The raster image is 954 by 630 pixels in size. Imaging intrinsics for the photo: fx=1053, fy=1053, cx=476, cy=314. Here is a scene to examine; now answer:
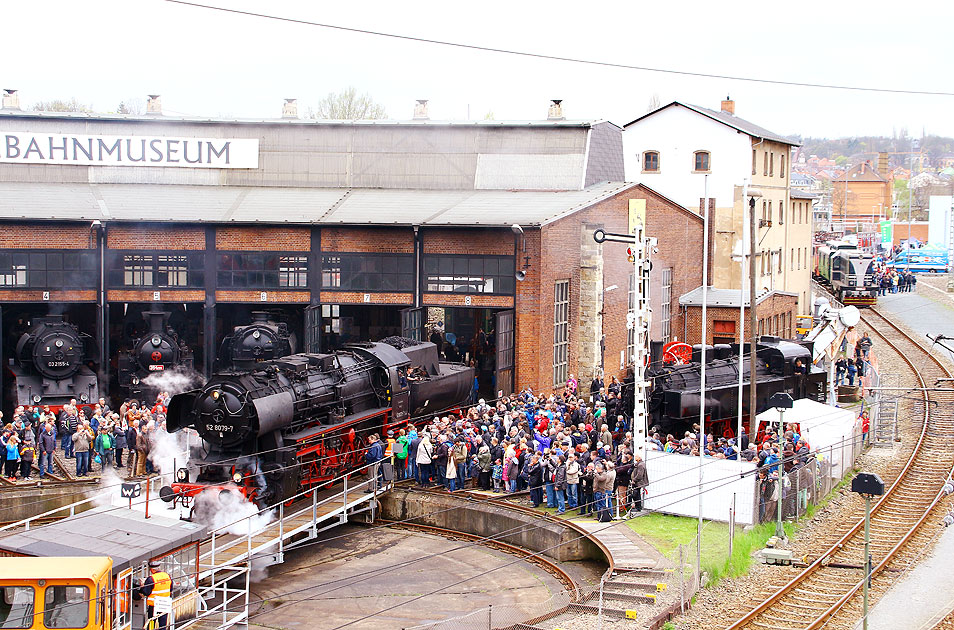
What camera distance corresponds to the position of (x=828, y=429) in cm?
2505

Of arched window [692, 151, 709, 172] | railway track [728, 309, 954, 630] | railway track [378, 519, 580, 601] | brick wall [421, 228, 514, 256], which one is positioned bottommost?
railway track [378, 519, 580, 601]

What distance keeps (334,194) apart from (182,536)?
21.5 m

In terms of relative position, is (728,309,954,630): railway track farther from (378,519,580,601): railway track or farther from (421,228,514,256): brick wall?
(421,228,514,256): brick wall

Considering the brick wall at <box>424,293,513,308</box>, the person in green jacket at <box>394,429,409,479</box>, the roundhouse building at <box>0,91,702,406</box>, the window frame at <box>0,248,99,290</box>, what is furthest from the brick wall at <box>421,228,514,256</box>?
the window frame at <box>0,248,99,290</box>

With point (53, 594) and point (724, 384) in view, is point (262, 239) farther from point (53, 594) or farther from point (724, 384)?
point (53, 594)

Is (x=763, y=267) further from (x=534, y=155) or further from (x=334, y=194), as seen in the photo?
(x=334, y=194)

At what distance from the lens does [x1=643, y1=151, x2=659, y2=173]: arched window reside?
4912cm

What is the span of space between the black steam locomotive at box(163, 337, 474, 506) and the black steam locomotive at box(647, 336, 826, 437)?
6.57m

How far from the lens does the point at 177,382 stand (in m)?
30.8

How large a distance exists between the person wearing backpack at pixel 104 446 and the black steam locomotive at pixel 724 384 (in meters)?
13.2

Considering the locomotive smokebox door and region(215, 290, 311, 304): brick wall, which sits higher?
region(215, 290, 311, 304): brick wall

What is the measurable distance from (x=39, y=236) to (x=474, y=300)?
42.2 feet

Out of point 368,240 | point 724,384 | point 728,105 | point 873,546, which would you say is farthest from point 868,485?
point 728,105

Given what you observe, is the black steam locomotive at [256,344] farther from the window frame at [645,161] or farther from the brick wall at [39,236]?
the window frame at [645,161]
